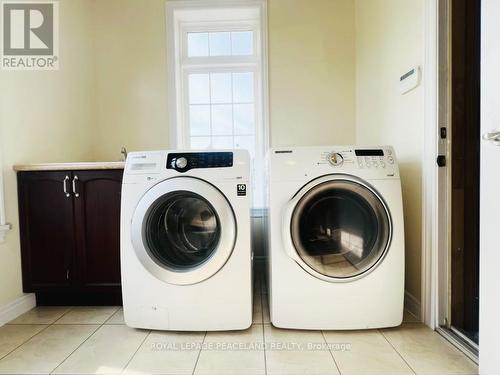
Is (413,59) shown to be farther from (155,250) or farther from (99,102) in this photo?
(99,102)

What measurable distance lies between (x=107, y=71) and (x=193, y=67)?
0.73 m

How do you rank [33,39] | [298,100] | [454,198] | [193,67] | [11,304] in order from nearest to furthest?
[454,198] < [11,304] < [33,39] < [298,100] < [193,67]

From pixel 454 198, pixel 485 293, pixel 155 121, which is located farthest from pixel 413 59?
pixel 155 121

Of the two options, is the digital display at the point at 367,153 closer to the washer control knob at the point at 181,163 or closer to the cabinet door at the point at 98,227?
the washer control knob at the point at 181,163

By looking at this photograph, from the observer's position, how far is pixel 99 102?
247 cm

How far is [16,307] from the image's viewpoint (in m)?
1.70

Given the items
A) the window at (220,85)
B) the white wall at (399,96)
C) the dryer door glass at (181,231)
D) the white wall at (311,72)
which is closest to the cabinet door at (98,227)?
the dryer door glass at (181,231)

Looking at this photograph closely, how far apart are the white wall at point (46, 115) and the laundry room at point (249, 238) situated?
13mm

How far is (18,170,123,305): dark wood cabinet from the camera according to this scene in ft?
5.71

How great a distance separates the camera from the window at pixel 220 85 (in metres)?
2.57

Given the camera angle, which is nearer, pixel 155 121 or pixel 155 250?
pixel 155 250

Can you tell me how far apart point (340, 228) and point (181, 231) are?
82 centimetres

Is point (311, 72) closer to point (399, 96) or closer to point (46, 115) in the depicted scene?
point (399, 96)

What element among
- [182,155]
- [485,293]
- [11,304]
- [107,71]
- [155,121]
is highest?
[107,71]
